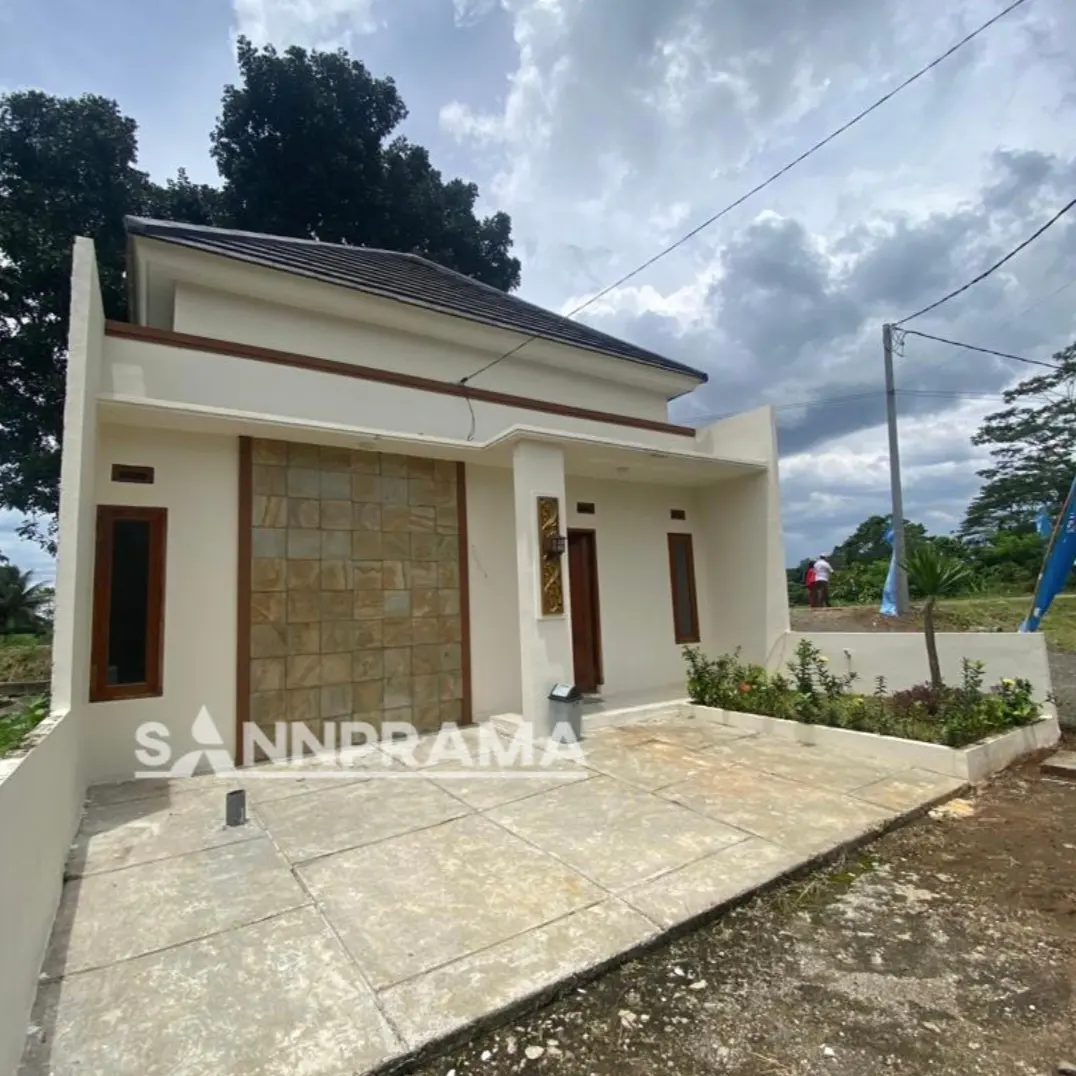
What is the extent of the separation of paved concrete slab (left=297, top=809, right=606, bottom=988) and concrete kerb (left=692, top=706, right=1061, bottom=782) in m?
3.80

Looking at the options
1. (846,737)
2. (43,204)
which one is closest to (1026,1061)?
(846,737)

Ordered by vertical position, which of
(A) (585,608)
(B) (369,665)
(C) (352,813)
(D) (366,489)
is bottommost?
(C) (352,813)

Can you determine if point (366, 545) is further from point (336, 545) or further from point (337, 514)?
point (337, 514)

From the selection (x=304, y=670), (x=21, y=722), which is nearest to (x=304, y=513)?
(x=304, y=670)

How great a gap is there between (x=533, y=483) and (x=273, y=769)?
4.05 m

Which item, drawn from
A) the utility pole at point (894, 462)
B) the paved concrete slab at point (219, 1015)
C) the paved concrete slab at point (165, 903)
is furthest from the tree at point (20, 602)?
the utility pole at point (894, 462)

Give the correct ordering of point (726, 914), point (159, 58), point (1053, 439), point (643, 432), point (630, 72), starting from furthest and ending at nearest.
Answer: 1. point (1053, 439)
2. point (643, 432)
3. point (159, 58)
4. point (630, 72)
5. point (726, 914)

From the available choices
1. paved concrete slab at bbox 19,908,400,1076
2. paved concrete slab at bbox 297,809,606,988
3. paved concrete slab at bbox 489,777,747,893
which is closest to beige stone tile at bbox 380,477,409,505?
paved concrete slab at bbox 489,777,747,893

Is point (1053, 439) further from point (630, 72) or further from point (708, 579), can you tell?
point (630, 72)

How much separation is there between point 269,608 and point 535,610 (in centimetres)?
287

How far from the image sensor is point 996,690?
652cm

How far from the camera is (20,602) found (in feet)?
54.3

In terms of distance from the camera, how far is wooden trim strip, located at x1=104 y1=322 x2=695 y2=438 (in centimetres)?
633

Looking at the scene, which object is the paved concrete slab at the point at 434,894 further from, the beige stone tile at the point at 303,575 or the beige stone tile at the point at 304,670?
the beige stone tile at the point at 303,575
